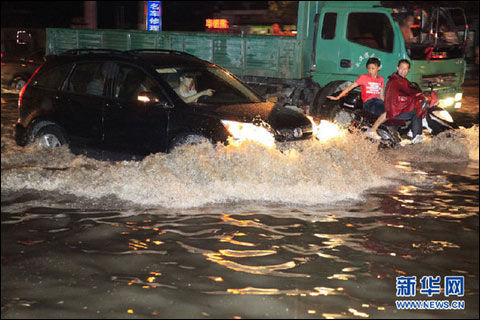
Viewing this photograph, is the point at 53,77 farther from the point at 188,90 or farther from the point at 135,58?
the point at 188,90

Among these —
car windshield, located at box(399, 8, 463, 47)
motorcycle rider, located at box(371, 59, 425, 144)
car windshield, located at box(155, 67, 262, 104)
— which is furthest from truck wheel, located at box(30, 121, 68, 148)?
car windshield, located at box(399, 8, 463, 47)

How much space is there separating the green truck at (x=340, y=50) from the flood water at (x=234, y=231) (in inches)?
117

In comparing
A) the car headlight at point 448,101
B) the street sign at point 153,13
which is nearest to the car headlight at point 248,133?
the car headlight at point 448,101

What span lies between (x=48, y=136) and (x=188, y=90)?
205 cm

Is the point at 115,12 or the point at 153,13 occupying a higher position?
the point at 115,12

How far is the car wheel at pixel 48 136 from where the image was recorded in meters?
9.24

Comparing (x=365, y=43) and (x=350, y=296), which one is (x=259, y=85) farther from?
(x=350, y=296)

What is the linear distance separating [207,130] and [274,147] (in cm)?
85

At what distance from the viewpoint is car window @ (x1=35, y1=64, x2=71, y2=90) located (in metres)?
9.41

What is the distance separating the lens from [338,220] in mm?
7012

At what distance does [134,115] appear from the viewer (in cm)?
866

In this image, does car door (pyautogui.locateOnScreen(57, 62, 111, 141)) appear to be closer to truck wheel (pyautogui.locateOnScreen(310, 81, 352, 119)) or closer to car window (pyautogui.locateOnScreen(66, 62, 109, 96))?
car window (pyautogui.locateOnScreen(66, 62, 109, 96))

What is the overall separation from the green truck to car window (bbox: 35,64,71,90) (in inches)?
209

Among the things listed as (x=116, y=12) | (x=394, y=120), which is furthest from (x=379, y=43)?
(x=116, y=12)
